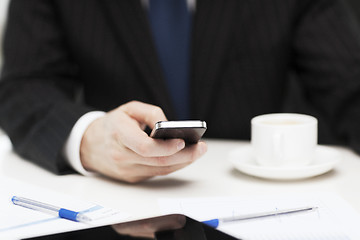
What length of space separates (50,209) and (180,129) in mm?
185

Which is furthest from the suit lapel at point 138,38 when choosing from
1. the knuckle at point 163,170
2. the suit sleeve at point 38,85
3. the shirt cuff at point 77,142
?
the knuckle at point 163,170

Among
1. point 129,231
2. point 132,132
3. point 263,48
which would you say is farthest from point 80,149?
point 263,48

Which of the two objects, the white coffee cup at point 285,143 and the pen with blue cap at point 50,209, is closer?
the pen with blue cap at point 50,209

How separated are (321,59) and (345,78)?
8 centimetres

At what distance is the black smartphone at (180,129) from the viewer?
1.81ft

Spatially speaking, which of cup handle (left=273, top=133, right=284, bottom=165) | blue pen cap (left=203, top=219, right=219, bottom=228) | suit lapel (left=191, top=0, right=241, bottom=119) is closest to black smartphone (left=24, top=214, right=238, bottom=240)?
blue pen cap (left=203, top=219, right=219, bottom=228)

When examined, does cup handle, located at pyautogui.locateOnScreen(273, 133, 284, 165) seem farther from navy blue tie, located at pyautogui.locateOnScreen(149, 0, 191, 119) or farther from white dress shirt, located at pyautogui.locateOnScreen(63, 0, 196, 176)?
navy blue tie, located at pyautogui.locateOnScreen(149, 0, 191, 119)

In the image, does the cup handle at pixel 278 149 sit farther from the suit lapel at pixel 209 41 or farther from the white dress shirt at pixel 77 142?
the suit lapel at pixel 209 41

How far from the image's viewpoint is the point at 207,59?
1.11m

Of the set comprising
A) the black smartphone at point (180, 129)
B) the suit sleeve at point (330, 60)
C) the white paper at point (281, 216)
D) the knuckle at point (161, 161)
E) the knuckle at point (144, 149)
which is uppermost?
the suit sleeve at point (330, 60)

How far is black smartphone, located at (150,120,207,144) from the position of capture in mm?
551

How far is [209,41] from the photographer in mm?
1105

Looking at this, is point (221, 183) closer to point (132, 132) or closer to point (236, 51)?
point (132, 132)

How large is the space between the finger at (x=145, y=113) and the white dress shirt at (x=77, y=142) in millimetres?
106
